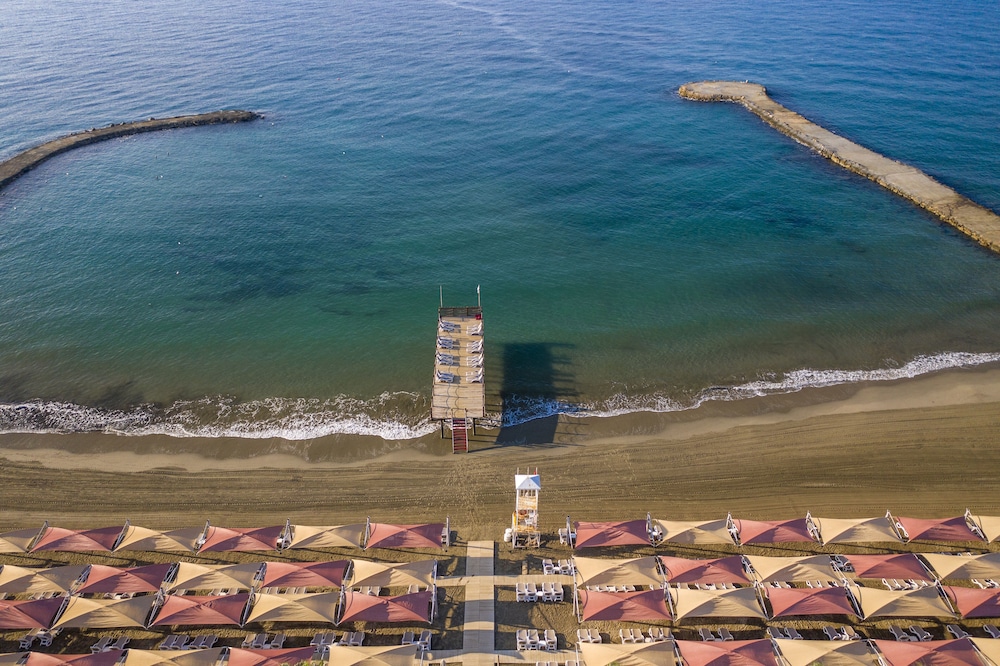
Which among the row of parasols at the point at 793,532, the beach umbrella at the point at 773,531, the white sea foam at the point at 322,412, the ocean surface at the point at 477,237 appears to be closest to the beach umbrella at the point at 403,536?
the row of parasols at the point at 793,532

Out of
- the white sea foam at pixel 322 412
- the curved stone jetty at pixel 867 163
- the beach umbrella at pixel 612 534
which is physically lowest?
the white sea foam at pixel 322 412

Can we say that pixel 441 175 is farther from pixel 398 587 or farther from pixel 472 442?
pixel 398 587

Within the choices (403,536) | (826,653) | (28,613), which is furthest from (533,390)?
(28,613)

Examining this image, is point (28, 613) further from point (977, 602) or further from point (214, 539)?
point (977, 602)

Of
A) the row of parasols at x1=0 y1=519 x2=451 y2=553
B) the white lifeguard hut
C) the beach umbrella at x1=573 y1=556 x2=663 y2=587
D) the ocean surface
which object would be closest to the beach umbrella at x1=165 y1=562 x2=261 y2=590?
the row of parasols at x1=0 y1=519 x2=451 y2=553

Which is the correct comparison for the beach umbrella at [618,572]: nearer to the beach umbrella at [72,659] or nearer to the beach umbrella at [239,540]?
the beach umbrella at [239,540]

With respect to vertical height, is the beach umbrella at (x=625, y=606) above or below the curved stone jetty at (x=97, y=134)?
below
